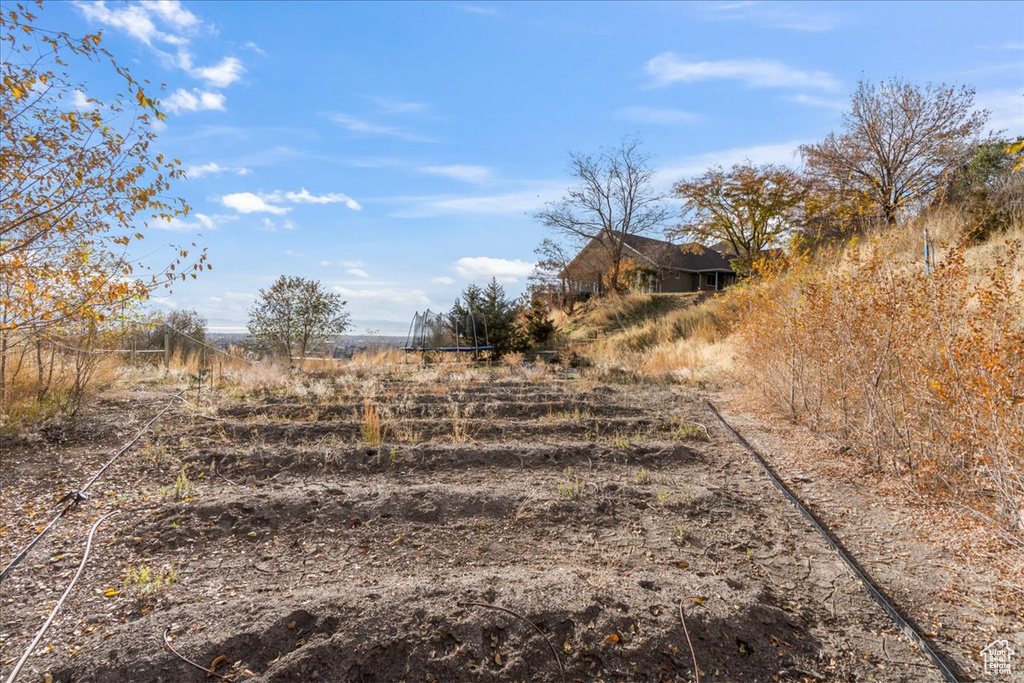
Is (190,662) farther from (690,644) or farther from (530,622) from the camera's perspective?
(690,644)

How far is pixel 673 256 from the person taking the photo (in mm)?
34312

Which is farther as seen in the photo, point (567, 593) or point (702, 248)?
point (702, 248)

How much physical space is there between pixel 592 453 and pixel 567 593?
8.88 ft

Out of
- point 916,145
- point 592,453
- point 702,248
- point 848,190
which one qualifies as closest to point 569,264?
point 702,248

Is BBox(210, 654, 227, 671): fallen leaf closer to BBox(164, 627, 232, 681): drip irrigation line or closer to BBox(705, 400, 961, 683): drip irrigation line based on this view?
BBox(164, 627, 232, 681): drip irrigation line

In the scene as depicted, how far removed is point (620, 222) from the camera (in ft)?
94.7

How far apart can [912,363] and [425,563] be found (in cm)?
408

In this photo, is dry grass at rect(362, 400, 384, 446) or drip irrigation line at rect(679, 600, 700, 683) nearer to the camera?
drip irrigation line at rect(679, 600, 700, 683)

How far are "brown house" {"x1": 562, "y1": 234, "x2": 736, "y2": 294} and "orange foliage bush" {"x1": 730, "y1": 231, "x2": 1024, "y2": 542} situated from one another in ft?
76.2

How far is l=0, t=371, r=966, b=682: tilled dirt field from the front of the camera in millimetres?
2422

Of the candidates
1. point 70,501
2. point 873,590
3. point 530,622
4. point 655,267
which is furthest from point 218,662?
point 655,267

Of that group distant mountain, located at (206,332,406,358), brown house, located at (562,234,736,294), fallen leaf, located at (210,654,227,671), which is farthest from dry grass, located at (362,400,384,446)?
brown house, located at (562,234,736,294)

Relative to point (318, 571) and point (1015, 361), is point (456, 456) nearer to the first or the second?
point (318, 571)

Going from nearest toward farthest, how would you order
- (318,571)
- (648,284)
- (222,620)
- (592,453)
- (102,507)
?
(222,620)
(318,571)
(102,507)
(592,453)
(648,284)
